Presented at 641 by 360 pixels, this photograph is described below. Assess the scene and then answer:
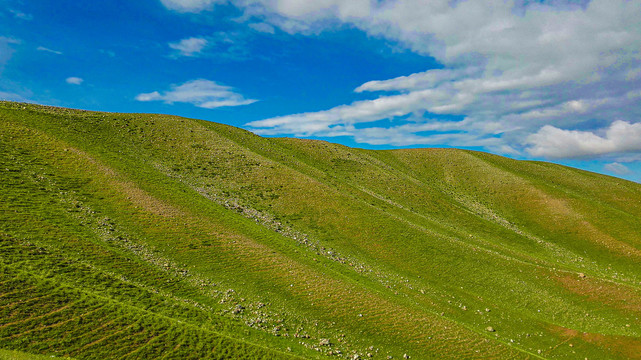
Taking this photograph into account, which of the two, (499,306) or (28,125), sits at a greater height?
(28,125)

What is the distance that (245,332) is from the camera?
21.2 m

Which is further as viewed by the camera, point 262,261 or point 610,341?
point 262,261

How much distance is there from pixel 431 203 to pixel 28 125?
82.4m

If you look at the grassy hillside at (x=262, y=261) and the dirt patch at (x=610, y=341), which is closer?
the grassy hillside at (x=262, y=261)

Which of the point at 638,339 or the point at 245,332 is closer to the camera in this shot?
the point at 245,332

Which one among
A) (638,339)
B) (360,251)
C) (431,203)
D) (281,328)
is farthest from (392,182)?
(281,328)

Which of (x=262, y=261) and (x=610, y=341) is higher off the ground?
(x=262, y=261)

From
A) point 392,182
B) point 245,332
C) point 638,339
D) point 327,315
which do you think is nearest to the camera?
point 245,332

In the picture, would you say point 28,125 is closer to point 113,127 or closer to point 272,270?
point 113,127

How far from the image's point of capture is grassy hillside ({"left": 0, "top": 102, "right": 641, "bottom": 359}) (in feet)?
64.0

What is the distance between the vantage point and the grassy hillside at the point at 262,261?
768 inches

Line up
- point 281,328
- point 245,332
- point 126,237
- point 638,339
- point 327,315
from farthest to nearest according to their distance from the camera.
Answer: point 126,237 → point 638,339 → point 327,315 → point 281,328 → point 245,332

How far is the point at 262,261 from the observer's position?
3269cm

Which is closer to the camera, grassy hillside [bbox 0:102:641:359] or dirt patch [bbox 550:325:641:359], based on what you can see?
grassy hillside [bbox 0:102:641:359]
